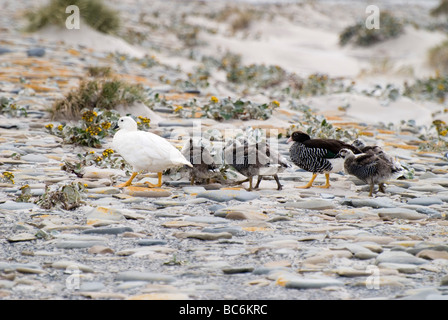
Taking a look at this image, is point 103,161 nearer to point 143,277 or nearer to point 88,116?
point 88,116

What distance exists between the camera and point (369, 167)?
627 centimetres

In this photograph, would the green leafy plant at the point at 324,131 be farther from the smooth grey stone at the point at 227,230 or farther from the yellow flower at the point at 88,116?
the smooth grey stone at the point at 227,230

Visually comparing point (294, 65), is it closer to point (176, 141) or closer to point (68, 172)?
point (176, 141)

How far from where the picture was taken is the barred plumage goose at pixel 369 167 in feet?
20.6

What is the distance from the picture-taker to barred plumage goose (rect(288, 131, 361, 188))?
643 cm

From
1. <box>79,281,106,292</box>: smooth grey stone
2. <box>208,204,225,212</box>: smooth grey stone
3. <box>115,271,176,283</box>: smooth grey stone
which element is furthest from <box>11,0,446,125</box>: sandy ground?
<box>79,281,106,292</box>: smooth grey stone

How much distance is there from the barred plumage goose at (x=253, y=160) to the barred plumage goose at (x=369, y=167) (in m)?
0.58

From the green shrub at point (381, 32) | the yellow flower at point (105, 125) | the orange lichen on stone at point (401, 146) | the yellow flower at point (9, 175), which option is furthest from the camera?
the green shrub at point (381, 32)

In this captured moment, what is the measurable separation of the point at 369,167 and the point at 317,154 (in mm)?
499

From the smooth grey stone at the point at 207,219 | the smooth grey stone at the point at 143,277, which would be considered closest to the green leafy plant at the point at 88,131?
the smooth grey stone at the point at 207,219

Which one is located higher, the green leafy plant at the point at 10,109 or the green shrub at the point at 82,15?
the green shrub at the point at 82,15

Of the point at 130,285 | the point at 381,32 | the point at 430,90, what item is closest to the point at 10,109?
the point at 130,285

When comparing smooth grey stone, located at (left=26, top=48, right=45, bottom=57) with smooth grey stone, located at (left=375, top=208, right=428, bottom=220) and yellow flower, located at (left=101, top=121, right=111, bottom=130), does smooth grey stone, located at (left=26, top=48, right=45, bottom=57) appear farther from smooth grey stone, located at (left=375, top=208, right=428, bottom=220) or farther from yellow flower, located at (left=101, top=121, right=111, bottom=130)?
smooth grey stone, located at (left=375, top=208, right=428, bottom=220)

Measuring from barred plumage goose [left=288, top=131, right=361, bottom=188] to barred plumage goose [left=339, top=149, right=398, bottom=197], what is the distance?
0.26ft
